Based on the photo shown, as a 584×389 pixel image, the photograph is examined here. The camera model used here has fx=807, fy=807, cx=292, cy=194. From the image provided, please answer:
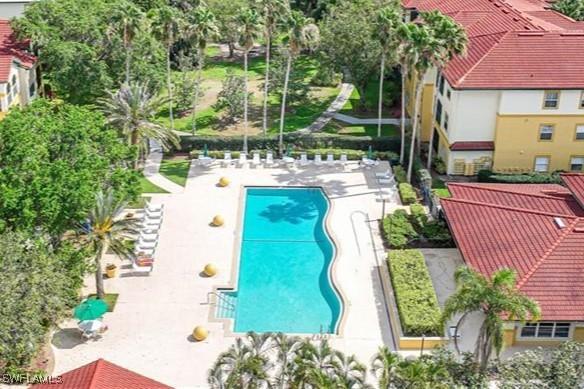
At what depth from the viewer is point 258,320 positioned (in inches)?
1566

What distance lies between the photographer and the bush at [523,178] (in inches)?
2071

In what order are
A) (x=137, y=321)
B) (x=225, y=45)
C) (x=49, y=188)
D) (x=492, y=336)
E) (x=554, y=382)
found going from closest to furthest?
(x=554, y=382)
(x=492, y=336)
(x=49, y=188)
(x=137, y=321)
(x=225, y=45)

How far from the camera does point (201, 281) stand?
42.3 m

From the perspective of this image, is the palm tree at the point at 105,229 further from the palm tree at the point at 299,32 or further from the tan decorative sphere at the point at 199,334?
the palm tree at the point at 299,32

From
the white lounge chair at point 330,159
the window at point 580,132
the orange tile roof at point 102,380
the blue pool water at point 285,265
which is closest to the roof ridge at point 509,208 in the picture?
the blue pool water at point 285,265

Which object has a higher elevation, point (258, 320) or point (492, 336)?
point (492, 336)

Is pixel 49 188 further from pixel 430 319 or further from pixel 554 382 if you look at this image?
pixel 554 382

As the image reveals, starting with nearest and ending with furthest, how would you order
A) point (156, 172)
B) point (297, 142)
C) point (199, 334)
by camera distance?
point (199, 334) → point (156, 172) → point (297, 142)

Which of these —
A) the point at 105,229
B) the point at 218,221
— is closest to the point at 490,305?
the point at 105,229

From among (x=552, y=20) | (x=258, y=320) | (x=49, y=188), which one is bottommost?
(x=258, y=320)

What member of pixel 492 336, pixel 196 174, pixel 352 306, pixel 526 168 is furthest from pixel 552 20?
pixel 492 336

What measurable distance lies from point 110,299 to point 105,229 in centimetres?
440

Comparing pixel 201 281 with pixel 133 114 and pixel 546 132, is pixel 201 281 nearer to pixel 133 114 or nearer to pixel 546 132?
pixel 133 114

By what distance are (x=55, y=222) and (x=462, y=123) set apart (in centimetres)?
2870
